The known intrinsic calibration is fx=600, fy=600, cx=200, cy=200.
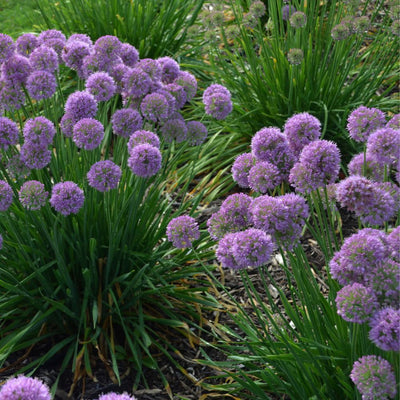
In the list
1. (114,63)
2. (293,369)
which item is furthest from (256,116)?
(293,369)

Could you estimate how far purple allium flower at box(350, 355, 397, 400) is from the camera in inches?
59.2

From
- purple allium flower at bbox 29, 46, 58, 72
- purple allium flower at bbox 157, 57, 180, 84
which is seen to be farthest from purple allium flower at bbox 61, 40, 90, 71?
purple allium flower at bbox 157, 57, 180, 84

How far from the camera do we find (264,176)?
6.44 feet

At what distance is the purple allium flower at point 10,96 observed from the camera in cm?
260

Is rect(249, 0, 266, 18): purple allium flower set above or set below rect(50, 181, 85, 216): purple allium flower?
above

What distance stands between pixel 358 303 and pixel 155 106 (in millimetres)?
1396

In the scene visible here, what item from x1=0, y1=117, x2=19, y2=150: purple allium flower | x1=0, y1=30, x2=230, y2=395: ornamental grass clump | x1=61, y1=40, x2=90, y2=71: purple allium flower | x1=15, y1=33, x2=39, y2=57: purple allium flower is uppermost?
x1=15, y1=33, x2=39, y2=57: purple allium flower

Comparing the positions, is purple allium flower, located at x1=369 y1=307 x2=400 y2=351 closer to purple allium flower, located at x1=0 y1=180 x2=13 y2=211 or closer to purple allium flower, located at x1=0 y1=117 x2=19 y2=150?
purple allium flower, located at x1=0 y1=180 x2=13 y2=211

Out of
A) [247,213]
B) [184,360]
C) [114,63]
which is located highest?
[114,63]

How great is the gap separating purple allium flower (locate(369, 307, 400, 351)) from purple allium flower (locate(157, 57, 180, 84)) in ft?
5.98

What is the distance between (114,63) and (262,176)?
1.15m

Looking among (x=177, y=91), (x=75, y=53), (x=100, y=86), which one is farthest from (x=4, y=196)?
(x=177, y=91)

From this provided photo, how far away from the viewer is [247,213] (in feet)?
6.66

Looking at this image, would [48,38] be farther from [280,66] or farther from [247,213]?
[280,66]
